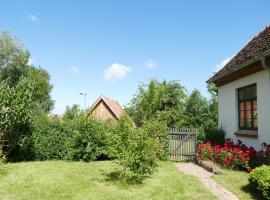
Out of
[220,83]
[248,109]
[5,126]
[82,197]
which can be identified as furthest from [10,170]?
[220,83]

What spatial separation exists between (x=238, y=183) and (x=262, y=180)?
1.93m

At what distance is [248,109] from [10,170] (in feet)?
31.0

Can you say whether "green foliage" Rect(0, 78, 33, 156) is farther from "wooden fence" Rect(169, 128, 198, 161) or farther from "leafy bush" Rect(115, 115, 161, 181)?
"wooden fence" Rect(169, 128, 198, 161)

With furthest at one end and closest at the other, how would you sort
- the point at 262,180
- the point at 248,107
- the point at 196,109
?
the point at 196,109 < the point at 248,107 < the point at 262,180

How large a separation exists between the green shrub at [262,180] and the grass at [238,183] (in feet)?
0.96

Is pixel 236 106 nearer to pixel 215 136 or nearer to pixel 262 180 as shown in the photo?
pixel 215 136

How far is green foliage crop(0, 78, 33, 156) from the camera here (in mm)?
13750

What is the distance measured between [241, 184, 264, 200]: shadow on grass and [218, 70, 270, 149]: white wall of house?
3.21 metres

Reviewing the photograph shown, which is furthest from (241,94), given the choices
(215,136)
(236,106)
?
(215,136)

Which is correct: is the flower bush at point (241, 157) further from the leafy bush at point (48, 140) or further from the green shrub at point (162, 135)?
the leafy bush at point (48, 140)

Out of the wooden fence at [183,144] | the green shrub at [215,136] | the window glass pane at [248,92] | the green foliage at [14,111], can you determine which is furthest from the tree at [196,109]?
the green foliage at [14,111]

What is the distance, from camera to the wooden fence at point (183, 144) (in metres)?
16.2

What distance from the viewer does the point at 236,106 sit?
15102mm

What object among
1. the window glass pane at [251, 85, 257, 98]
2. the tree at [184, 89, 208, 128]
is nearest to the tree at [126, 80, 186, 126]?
the tree at [184, 89, 208, 128]
